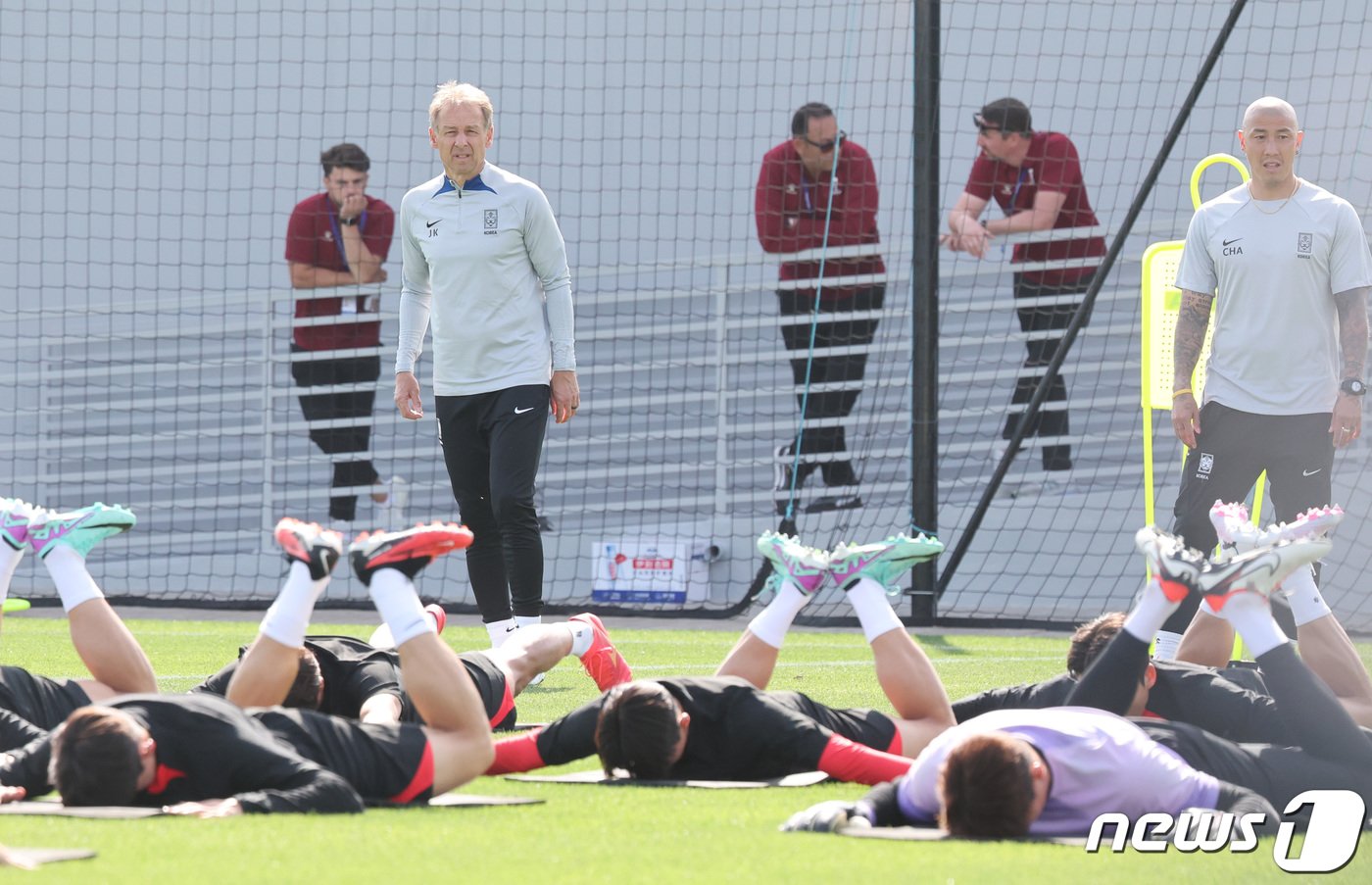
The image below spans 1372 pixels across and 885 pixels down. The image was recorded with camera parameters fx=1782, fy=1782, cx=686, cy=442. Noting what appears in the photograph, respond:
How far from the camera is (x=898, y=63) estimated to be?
1066 centimetres

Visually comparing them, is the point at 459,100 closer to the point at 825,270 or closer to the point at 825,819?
the point at 825,819

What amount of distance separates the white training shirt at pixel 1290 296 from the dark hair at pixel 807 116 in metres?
3.45

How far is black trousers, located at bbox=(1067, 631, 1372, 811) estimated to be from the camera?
3.64 meters

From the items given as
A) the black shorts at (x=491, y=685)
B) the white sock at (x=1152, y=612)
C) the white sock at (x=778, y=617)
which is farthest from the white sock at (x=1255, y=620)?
the black shorts at (x=491, y=685)

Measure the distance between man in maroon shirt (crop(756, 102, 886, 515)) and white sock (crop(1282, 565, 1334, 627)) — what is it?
4.32 metres

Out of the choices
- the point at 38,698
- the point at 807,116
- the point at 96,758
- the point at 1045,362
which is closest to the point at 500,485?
the point at 38,698

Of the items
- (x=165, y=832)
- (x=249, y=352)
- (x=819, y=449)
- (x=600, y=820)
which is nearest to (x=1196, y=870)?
(x=600, y=820)

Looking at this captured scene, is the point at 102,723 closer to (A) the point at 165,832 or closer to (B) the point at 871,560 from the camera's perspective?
(A) the point at 165,832

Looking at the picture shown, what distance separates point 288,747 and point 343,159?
19.3 ft

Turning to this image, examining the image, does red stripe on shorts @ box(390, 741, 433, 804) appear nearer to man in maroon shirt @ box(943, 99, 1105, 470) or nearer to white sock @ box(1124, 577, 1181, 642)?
white sock @ box(1124, 577, 1181, 642)

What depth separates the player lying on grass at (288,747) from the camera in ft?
11.2

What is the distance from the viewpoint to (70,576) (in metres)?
4.39

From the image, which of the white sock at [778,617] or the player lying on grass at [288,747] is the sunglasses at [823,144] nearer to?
the white sock at [778,617]

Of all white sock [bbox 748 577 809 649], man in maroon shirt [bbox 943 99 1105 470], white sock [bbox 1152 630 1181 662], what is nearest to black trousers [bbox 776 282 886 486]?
man in maroon shirt [bbox 943 99 1105 470]
